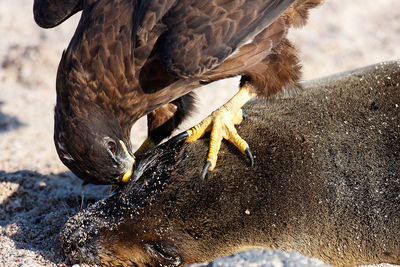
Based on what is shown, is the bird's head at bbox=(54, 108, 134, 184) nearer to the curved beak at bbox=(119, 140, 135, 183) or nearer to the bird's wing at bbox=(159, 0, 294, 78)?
the curved beak at bbox=(119, 140, 135, 183)

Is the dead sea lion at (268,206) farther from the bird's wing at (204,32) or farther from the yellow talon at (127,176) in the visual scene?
the bird's wing at (204,32)

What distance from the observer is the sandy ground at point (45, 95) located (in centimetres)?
403

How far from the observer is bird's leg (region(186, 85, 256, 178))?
134 inches

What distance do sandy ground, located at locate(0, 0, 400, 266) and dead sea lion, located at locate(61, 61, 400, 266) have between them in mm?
555

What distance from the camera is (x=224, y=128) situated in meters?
3.71

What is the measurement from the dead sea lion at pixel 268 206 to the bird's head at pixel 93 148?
5.5 inches

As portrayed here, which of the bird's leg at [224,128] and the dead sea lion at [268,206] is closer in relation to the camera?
the dead sea lion at [268,206]

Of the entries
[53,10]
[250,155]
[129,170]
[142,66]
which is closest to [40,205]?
[129,170]

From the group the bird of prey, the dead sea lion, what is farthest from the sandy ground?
the bird of prey

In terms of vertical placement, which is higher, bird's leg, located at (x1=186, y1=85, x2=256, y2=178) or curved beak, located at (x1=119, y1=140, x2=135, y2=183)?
curved beak, located at (x1=119, y1=140, x2=135, y2=183)

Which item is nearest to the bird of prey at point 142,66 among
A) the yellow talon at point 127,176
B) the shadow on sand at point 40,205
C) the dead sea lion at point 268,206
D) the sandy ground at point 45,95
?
the yellow talon at point 127,176

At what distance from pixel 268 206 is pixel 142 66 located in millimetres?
A: 1331

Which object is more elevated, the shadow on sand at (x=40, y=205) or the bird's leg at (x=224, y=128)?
the bird's leg at (x=224, y=128)

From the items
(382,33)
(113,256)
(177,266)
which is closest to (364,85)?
(177,266)
